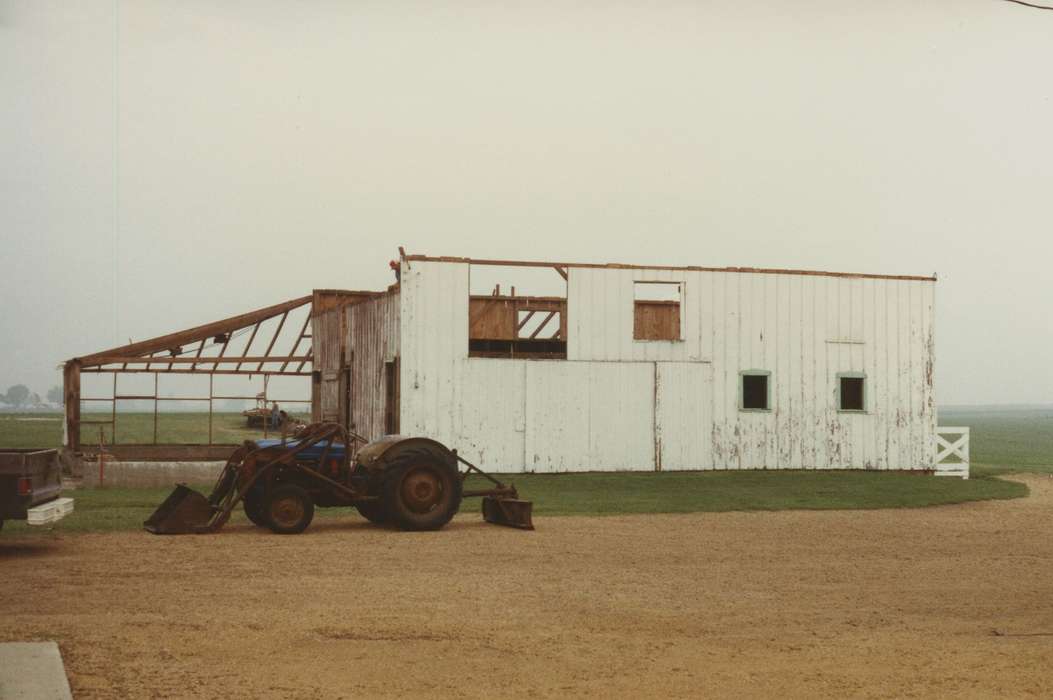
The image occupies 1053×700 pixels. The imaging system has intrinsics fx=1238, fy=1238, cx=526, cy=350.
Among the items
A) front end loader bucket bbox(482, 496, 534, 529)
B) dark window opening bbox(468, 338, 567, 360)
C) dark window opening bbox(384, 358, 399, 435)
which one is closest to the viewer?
front end loader bucket bbox(482, 496, 534, 529)

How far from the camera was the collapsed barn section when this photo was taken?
88.8ft

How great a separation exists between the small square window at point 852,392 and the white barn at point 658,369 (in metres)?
0.04

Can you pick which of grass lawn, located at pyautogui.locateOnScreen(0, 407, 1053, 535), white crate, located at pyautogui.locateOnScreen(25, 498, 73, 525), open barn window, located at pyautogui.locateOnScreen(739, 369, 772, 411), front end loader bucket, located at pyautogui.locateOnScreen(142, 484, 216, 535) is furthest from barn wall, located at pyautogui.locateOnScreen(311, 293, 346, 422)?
white crate, located at pyautogui.locateOnScreen(25, 498, 73, 525)

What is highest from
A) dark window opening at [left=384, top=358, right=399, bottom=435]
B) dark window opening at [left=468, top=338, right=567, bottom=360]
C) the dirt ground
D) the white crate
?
dark window opening at [left=468, top=338, right=567, bottom=360]

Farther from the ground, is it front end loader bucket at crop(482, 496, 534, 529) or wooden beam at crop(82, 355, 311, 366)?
wooden beam at crop(82, 355, 311, 366)

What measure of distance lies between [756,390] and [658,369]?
2.56m

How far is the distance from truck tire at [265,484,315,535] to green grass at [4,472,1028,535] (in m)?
1.99

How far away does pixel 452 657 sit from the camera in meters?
8.77

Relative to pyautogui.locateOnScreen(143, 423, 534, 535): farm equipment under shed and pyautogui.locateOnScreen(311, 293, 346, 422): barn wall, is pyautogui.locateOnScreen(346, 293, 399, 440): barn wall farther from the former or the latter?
pyautogui.locateOnScreen(143, 423, 534, 535): farm equipment under shed

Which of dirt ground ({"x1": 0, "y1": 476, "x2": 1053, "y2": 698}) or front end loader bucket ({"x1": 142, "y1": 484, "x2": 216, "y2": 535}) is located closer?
dirt ground ({"x1": 0, "y1": 476, "x2": 1053, "y2": 698})

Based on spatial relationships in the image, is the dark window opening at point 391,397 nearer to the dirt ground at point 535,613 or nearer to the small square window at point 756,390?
the small square window at point 756,390

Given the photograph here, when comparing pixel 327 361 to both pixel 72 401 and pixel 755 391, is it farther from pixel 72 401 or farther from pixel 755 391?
pixel 755 391

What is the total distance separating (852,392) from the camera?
2973 cm

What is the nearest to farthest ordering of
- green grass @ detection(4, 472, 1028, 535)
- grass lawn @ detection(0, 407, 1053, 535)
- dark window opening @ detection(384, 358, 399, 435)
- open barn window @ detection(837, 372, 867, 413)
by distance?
1. green grass @ detection(4, 472, 1028, 535)
2. grass lawn @ detection(0, 407, 1053, 535)
3. dark window opening @ detection(384, 358, 399, 435)
4. open barn window @ detection(837, 372, 867, 413)
